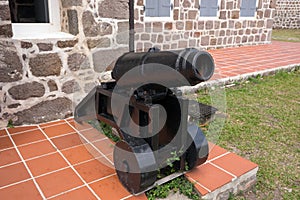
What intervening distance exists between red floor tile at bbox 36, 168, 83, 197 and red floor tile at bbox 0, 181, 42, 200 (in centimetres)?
5

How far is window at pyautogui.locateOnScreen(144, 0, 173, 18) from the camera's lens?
6.04m

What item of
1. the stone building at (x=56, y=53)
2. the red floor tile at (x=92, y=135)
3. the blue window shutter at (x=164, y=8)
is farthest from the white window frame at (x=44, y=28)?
the blue window shutter at (x=164, y=8)

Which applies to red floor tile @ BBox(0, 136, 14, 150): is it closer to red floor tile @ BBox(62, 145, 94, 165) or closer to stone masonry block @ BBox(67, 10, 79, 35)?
red floor tile @ BBox(62, 145, 94, 165)

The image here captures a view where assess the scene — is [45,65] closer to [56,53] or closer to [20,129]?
[56,53]

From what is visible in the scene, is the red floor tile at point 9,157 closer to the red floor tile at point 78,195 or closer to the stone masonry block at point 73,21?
the red floor tile at point 78,195

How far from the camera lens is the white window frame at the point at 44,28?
2.73m

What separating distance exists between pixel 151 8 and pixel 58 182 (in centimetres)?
499

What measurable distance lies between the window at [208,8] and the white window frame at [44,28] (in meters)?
4.93

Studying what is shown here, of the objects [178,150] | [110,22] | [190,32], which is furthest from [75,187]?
[190,32]

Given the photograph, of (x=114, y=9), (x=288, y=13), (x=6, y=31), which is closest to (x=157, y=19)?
(x=114, y=9)

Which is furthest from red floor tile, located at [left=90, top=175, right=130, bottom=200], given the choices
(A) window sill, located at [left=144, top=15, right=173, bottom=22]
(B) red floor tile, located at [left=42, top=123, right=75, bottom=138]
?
(A) window sill, located at [left=144, top=15, right=173, bottom=22]

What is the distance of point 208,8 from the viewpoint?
7309mm

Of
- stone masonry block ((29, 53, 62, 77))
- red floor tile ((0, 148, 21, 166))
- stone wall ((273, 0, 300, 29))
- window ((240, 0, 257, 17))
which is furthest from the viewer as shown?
stone wall ((273, 0, 300, 29))

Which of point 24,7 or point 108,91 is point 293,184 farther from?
point 24,7
